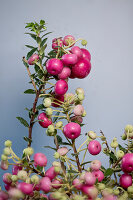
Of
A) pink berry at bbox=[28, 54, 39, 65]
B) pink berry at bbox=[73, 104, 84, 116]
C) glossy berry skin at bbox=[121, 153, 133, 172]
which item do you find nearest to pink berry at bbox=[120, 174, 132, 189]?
glossy berry skin at bbox=[121, 153, 133, 172]

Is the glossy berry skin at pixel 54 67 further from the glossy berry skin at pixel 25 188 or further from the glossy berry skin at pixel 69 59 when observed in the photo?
the glossy berry skin at pixel 25 188

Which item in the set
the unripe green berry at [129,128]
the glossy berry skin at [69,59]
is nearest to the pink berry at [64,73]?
Result: the glossy berry skin at [69,59]

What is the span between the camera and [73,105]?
557 millimetres

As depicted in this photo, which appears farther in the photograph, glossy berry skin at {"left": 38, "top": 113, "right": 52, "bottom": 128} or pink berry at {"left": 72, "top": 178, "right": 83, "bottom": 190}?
glossy berry skin at {"left": 38, "top": 113, "right": 52, "bottom": 128}

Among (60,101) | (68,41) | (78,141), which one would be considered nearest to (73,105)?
(60,101)

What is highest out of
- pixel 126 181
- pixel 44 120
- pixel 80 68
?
pixel 80 68

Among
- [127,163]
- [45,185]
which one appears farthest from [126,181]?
[45,185]

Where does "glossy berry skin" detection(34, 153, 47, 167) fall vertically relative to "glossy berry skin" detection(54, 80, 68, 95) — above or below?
below

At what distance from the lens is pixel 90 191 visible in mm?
426

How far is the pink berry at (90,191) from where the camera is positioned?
16.7 inches

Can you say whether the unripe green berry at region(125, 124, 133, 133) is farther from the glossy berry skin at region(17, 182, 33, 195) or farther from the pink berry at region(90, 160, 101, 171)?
the glossy berry skin at region(17, 182, 33, 195)

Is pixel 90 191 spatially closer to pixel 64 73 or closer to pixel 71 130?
pixel 71 130

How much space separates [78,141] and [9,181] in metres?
0.97

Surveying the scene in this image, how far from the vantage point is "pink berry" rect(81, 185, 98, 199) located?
43 centimetres
